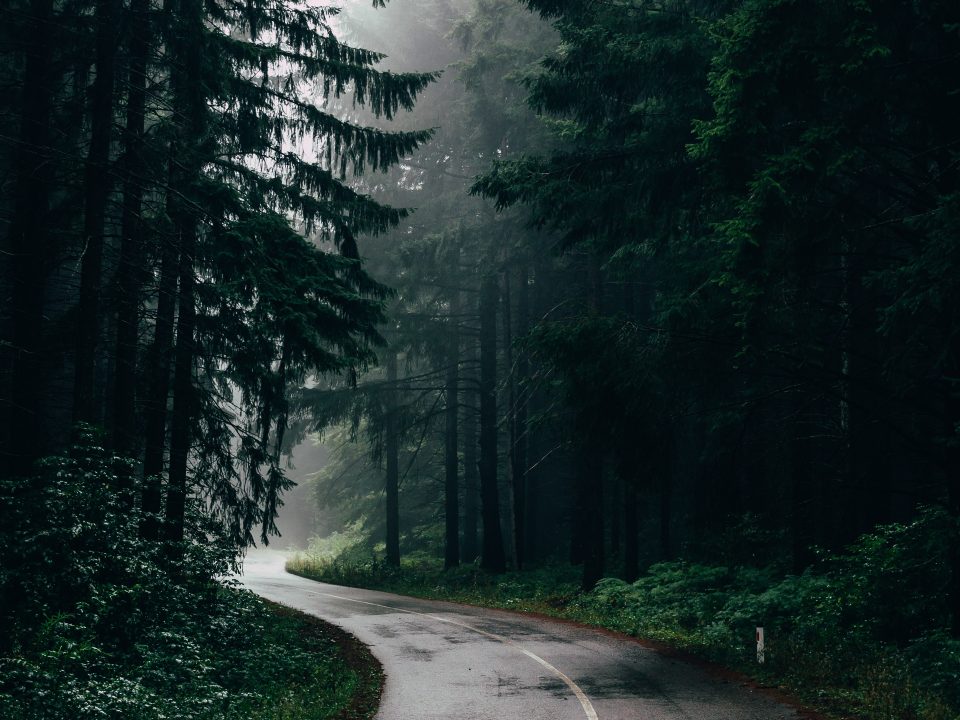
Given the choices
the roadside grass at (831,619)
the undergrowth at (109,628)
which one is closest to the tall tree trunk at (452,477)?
the roadside grass at (831,619)

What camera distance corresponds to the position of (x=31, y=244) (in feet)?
38.7

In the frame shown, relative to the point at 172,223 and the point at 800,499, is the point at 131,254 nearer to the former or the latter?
the point at 172,223

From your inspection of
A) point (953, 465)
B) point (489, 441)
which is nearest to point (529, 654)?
point (953, 465)

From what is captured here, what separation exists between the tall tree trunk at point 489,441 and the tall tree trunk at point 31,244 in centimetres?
1741

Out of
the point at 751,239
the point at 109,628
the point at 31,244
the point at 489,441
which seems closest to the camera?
the point at 751,239

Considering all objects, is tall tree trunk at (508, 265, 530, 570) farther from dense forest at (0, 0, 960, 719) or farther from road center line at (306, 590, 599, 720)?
dense forest at (0, 0, 960, 719)

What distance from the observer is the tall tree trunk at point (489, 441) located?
28.5m

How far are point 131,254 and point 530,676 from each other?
9146mm

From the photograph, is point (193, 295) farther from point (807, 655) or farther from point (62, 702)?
point (807, 655)

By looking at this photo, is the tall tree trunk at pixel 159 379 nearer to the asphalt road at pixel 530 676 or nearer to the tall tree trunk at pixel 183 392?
the tall tree trunk at pixel 183 392

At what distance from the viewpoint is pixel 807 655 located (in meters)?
12.2

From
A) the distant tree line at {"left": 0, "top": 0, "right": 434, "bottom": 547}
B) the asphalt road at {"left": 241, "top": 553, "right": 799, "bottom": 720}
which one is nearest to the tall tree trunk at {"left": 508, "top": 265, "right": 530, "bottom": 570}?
the asphalt road at {"left": 241, "top": 553, "right": 799, "bottom": 720}

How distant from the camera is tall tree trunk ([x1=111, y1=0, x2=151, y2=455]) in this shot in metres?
12.4

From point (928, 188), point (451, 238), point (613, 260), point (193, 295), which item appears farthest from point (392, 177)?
point (928, 188)
